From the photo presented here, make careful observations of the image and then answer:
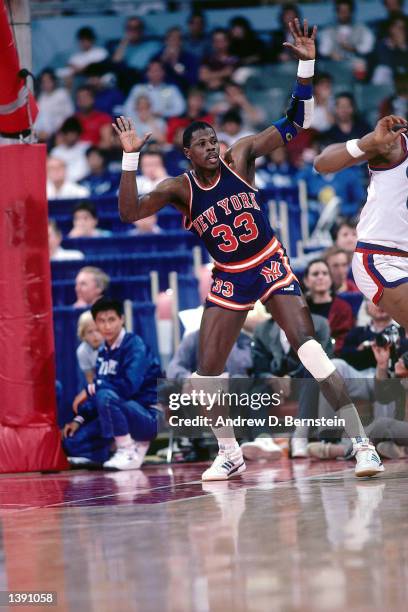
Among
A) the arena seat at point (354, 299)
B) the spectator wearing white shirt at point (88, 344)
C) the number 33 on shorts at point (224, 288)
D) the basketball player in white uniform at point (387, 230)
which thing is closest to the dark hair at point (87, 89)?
the spectator wearing white shirt at point (88, 344)

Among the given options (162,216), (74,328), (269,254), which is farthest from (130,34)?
(269,254)

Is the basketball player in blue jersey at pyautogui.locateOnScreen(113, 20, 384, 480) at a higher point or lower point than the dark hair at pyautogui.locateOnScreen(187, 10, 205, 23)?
lower

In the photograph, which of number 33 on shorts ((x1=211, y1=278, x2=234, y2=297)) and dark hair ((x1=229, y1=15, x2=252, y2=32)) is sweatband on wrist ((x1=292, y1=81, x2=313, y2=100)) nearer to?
number 33 on shorts ((x1=211, y1=278, x2=234, y2=297))

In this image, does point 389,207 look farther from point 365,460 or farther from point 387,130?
point 365,460

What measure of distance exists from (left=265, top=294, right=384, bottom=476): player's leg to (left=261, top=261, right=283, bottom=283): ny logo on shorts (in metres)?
0.10

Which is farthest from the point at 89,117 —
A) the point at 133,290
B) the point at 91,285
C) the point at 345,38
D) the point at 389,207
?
the point at 389,207

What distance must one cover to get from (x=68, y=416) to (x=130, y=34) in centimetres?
851

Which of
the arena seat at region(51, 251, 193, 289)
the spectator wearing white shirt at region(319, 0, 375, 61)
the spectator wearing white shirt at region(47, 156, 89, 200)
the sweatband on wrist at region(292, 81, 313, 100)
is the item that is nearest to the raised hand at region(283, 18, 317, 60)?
the sweatband on wrist at region(292, 81, 313, 100)

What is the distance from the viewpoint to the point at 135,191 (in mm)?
6066

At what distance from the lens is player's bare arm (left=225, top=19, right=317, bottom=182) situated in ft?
20.4

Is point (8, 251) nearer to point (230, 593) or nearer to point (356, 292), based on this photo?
point (356, 292)

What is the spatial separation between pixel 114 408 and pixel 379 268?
2414 mm

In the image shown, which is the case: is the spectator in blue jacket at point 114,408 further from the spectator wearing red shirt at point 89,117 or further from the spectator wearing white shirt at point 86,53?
the spectator wearing white shirt at point 86,53

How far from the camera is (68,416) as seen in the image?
330 inches
